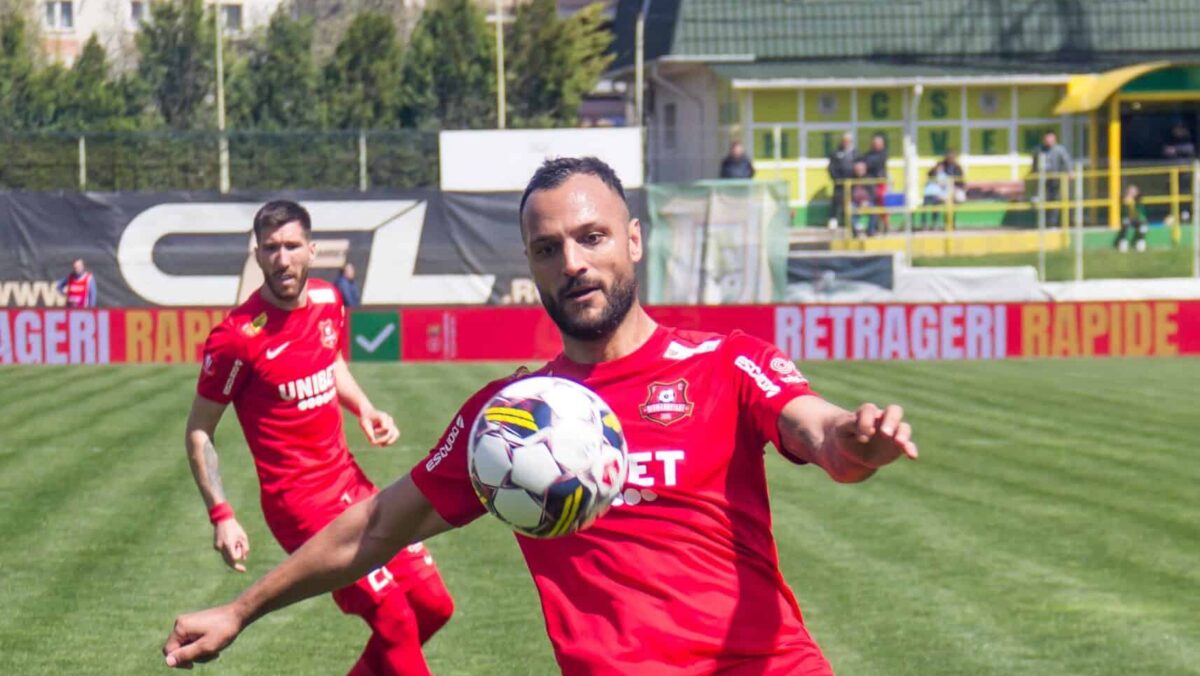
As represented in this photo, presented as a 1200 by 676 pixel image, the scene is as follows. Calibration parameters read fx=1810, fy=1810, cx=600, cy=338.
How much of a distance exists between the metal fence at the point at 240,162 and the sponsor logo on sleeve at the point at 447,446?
2860 centimetres

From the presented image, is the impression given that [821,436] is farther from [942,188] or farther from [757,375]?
[942,188]

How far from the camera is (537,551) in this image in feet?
15.6

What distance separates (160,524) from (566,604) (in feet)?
31.5

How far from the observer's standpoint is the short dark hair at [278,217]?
840 centimetres

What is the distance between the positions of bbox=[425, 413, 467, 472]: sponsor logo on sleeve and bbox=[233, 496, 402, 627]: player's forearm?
198mm

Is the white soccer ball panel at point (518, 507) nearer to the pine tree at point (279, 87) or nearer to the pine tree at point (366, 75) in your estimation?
the pine tree at point (279, 87)

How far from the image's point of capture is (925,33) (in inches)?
1779

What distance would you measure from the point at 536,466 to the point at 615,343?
58 cm

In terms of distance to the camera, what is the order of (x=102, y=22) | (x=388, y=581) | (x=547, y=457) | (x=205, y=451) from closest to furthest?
(x=547, y=457), (x=388, y=581), (x=205, y=451), (x=102, y=22)

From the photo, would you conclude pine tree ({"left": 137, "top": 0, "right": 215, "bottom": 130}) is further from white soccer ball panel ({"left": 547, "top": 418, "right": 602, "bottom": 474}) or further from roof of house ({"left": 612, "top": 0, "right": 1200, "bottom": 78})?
white soccer ball panel ({"left": 547, "top": 418, "right": 602, "bottom": 474})

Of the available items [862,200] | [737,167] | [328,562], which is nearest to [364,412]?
[328,562]

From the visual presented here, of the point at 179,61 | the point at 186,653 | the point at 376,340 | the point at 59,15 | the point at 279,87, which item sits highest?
the point at 59,15

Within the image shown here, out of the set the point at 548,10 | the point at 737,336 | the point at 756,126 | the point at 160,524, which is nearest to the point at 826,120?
the point at 756,126

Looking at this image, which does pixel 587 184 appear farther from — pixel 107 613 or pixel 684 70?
pixel 684 70
